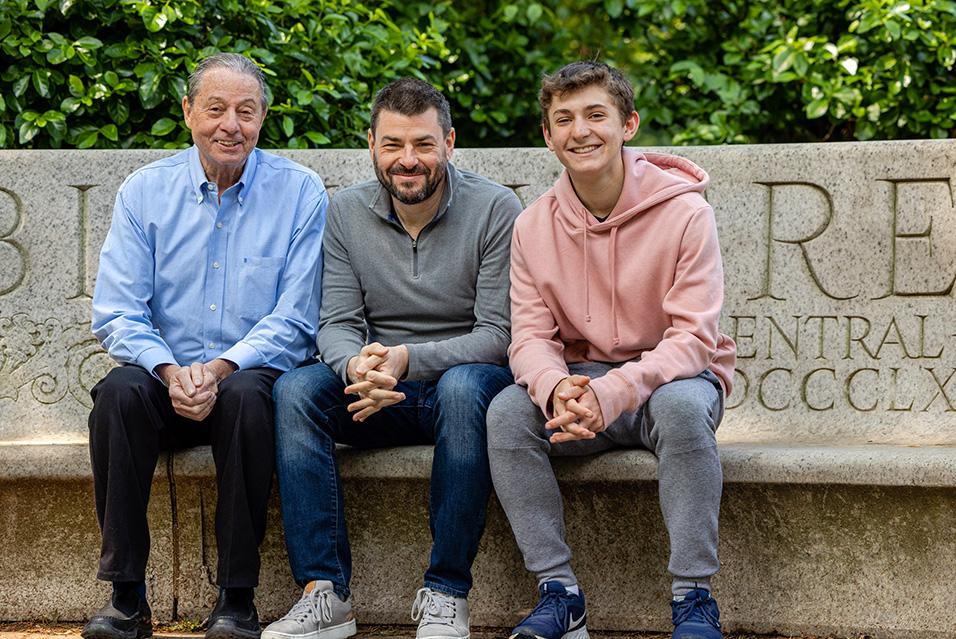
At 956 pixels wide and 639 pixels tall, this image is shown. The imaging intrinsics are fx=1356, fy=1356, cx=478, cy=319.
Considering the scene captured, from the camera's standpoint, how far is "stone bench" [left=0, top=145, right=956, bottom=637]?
3756 millimetres

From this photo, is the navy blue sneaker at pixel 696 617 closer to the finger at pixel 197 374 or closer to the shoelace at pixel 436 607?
the shoelace at pixel 436 607

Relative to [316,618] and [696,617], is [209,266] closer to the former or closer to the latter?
[316,618]

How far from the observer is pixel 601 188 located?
12.3 ft

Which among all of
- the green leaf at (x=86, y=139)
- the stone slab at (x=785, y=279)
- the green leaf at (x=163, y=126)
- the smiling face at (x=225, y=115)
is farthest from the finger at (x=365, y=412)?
the green leaf at (x=86, y=139)

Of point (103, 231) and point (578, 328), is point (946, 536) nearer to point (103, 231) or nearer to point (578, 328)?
point (578, 328)

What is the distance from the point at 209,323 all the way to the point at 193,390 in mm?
373

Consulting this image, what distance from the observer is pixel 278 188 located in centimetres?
407

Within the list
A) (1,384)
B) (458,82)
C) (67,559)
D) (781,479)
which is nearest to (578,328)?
(781,479)

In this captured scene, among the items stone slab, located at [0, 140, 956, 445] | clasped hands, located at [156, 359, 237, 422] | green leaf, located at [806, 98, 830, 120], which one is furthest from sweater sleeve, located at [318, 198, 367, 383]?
green leaf, located at [806, 98, 830, 120]

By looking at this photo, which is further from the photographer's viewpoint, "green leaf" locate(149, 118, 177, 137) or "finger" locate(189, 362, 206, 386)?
"green leaf" locate(149, 118, 177, 137)

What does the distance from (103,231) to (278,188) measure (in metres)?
0.79

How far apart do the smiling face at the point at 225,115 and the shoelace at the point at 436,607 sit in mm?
1391

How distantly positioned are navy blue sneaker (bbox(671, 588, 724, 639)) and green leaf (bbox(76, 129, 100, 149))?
2.73m

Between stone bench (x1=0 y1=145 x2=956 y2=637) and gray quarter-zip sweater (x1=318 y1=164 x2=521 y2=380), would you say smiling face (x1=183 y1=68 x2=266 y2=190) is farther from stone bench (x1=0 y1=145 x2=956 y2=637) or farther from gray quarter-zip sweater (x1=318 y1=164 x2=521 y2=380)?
stone bench (x1=0 y1=145 x2=956 y2=637)
